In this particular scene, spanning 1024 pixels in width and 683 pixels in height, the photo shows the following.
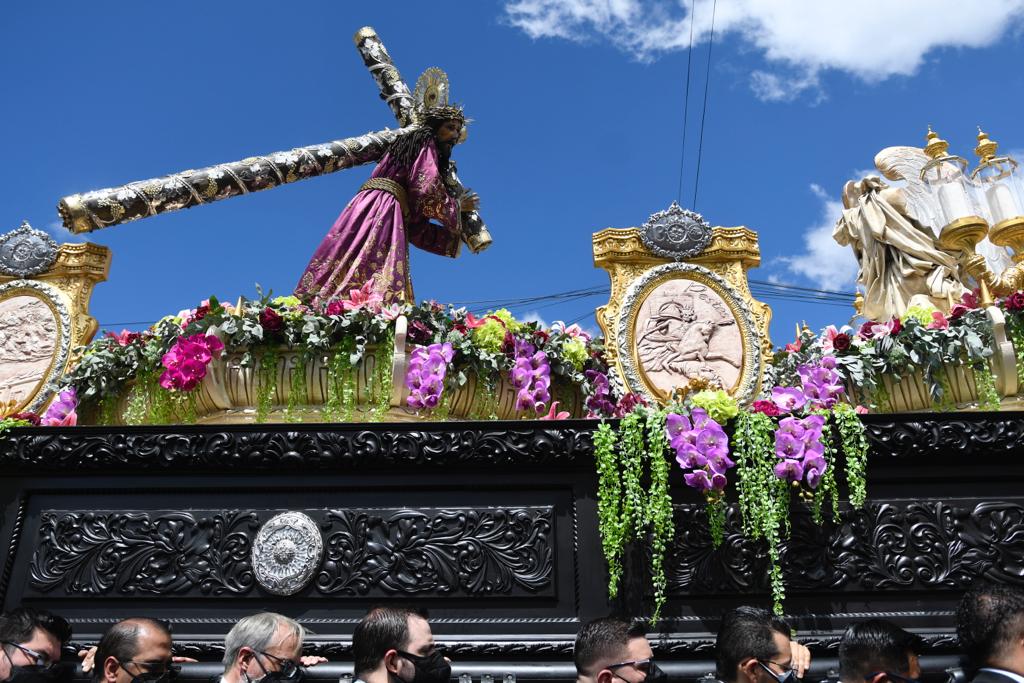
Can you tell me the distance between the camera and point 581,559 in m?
4.28

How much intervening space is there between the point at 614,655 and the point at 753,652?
519 millimetres

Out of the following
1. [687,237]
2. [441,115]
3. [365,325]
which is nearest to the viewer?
[365,325]

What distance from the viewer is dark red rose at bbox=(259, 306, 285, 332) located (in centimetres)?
514

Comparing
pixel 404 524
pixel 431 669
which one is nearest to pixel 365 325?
pixel 404 524

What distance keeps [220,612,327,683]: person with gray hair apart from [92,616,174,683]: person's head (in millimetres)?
299

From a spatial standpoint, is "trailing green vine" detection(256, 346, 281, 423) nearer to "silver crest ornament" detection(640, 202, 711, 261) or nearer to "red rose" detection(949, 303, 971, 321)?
"silver crest ornament" detection(640, 202, 711, 261)

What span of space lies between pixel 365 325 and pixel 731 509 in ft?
8.15

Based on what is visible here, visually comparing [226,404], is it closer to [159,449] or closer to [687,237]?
[159,449]

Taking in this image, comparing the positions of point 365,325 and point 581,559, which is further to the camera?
point 365,325

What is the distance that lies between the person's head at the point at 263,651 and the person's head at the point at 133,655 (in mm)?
300

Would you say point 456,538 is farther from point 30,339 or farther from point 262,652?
point 30,339

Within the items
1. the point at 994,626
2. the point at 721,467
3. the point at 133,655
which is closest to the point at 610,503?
the point at 721,467

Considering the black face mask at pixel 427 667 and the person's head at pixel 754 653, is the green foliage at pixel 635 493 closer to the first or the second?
the person's head at pixel 754 653

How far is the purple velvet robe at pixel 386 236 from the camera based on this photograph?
21.9 ft
